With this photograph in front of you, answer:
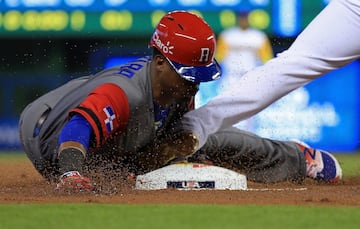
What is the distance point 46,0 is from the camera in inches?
388

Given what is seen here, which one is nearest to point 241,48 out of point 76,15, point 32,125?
point 76,15

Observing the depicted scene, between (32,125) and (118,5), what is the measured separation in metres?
4.84

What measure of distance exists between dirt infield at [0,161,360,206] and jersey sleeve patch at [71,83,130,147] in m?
0.30

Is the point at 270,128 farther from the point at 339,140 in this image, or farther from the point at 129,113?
the point at 129,113

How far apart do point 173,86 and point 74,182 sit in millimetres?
805

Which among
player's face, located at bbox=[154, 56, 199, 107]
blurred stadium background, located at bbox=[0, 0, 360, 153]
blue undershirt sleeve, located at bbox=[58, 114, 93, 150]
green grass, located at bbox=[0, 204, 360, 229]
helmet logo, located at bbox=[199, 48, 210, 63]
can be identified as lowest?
blurred stadium background, located at bbox=[0, 0, 360, 153]

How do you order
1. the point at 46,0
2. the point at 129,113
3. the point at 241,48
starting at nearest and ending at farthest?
the point at 129,113
the point at 46,0
the point at 241,48

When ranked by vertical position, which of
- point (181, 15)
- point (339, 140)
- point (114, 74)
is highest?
point (181, 15)

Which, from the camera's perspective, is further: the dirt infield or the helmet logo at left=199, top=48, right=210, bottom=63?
the helmet logo at left=199, top=48, right=210, bottom=63

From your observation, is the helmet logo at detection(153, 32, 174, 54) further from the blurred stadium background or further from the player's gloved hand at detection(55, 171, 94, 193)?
the blurred stadium background

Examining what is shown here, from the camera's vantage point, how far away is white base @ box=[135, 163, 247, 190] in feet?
15.9

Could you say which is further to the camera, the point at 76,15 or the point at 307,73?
the point at 76,15

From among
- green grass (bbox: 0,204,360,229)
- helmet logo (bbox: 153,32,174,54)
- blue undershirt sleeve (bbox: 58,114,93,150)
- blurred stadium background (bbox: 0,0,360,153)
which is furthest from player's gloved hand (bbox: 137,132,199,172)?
blurred stadium background (bbox: 0,0,360,153)

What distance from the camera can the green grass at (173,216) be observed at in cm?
344
